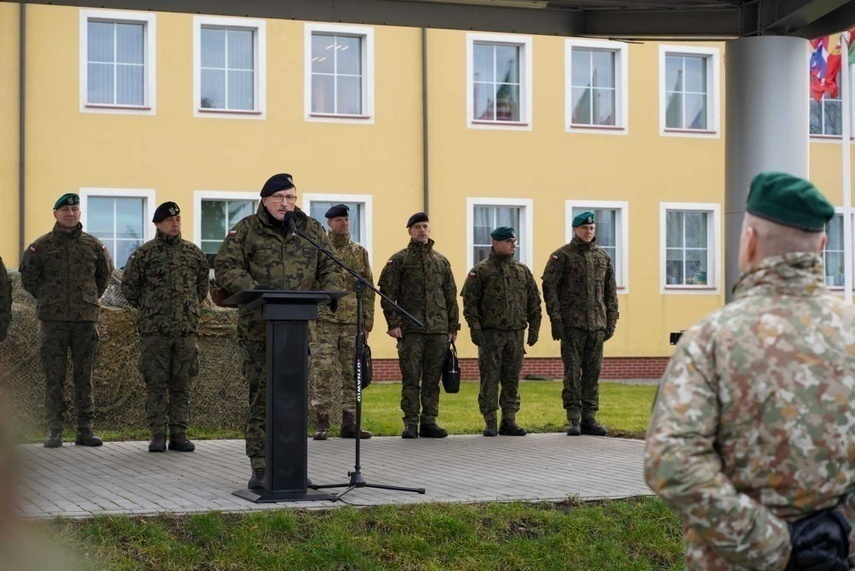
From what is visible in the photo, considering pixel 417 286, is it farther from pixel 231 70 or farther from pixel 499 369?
pixel 231 70

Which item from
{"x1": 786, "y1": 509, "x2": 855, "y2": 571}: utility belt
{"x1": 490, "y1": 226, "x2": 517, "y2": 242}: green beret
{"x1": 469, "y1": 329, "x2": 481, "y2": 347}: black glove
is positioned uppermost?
{"x1": 490, "y1": 226, "x2": 517, "y2": 242}: green beret

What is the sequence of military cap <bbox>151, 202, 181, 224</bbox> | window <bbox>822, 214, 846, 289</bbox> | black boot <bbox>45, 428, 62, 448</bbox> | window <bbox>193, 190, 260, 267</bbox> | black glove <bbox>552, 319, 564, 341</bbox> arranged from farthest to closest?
window <bbox>822, 214, 846, 289</bbox> < window <bbox>193, 190, 260, 267</bbox> < black glove <bbox>552, 319, 564, 341</bbox> < military cap <bbox>151, 202, 181, 224</bbox> < black boot <bbox>45, 428, 62, 448</bbox>

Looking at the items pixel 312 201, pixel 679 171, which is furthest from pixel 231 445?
pixel 679 171

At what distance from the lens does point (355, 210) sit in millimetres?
27844

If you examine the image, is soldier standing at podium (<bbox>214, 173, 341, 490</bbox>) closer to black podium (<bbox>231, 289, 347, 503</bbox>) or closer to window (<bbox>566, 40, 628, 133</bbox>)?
black podium (<bbox>231, 289, 347, 503</bbox>)

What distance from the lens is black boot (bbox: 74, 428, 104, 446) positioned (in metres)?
13.5

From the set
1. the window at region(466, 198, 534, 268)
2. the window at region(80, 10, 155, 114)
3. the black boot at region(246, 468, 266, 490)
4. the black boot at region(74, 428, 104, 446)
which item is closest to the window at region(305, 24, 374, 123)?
the window at region(466, 198, 534, 268)

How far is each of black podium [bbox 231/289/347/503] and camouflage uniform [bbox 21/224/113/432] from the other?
4.64 meters

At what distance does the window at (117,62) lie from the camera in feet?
85.2

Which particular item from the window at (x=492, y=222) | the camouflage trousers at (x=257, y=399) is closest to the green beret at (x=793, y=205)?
the camouflage trousers at (x=257, y=399)

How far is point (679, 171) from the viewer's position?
30344mm

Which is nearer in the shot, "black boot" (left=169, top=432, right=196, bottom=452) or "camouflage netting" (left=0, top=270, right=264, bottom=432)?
"black boot" (left=169, top=432, right=196, bottom=452)

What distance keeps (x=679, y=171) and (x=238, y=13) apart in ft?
65.5

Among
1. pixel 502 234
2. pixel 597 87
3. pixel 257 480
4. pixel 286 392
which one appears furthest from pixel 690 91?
pixel 286 392
